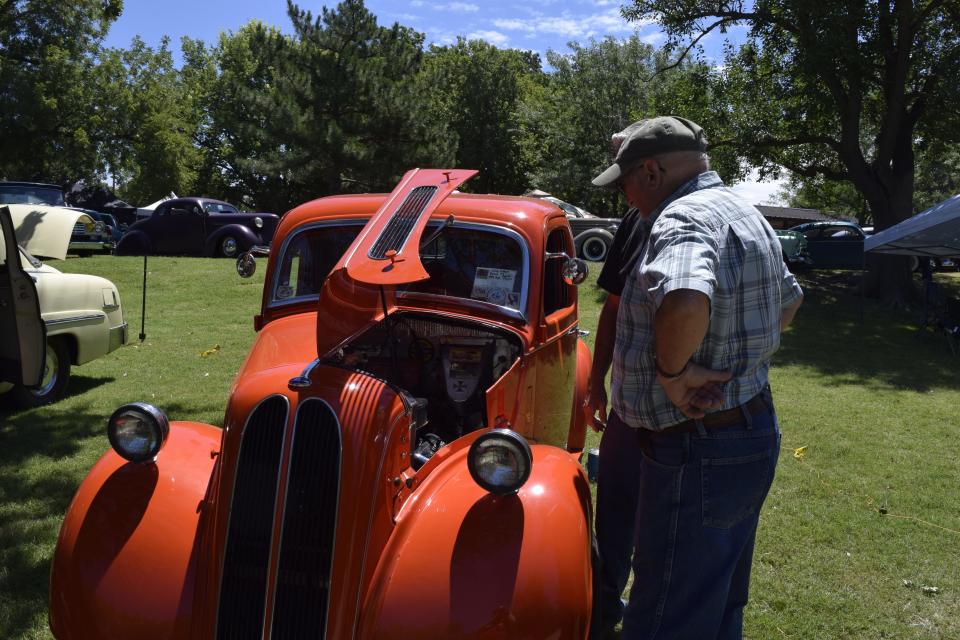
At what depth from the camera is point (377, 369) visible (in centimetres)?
372

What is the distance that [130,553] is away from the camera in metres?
2.80

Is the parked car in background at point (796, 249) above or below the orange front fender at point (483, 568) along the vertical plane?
above

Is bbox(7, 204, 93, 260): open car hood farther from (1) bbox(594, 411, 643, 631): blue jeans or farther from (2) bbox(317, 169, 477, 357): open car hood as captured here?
(1) bbox(594, 411, 643, 631): blue jeans

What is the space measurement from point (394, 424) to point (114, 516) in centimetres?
115

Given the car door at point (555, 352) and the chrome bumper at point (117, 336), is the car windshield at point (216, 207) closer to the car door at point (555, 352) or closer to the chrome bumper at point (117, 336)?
the chrome bumper at point (117, 336)

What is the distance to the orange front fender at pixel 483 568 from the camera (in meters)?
2.47

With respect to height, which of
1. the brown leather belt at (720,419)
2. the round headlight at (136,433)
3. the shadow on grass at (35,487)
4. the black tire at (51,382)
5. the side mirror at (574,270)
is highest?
the side mirror at (574,270)

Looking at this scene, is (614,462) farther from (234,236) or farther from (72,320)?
(234,236)

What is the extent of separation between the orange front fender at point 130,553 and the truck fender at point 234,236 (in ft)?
52.1

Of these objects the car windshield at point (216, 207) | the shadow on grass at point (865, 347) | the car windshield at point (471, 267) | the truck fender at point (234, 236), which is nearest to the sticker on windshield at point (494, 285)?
the car windshield at point (471, 267)

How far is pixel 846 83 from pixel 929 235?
6.35 metres

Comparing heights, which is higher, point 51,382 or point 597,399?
point 597,399

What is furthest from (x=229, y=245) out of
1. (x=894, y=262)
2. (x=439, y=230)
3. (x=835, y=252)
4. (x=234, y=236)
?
(x=835, y=252)

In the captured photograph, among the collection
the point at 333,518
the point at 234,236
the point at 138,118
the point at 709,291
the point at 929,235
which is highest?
the point at 138,118
